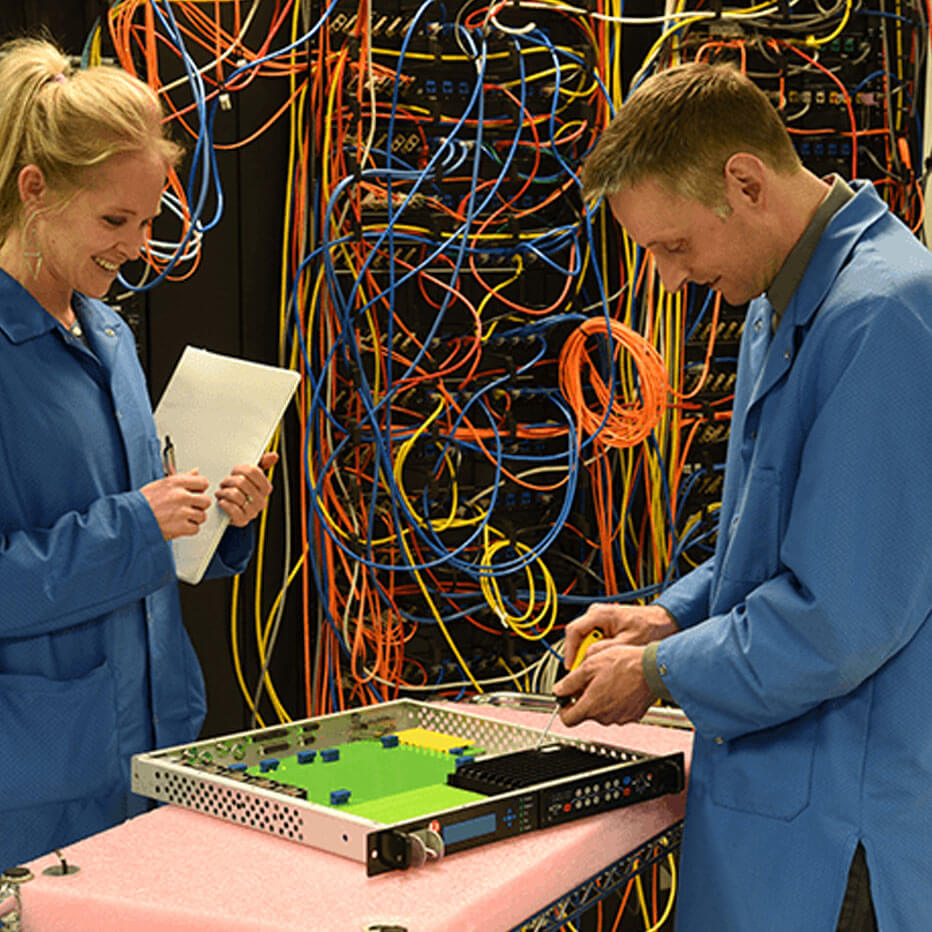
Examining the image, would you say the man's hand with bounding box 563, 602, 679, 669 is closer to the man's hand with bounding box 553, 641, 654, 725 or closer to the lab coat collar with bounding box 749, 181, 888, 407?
the man's hand with bounding box 553, 641, 654, 725

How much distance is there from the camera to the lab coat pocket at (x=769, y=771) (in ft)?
4.89

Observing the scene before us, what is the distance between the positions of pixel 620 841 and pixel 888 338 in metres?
0.72

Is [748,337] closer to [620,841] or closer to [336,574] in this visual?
[620,841]

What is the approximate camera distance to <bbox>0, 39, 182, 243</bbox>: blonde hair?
1760mm

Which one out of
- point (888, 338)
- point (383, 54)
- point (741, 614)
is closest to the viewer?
point (888, 338)

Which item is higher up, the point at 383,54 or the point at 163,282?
the point at 383,54

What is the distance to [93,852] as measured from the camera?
1.46m

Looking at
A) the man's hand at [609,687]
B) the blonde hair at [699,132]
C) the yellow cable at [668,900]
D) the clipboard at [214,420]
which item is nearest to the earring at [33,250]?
the clipboard at [214,420]

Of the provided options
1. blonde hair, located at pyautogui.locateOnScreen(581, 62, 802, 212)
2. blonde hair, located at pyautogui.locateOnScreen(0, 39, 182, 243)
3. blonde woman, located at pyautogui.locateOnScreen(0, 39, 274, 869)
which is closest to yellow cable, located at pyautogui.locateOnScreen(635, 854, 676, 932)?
blonde woman, located at pyautogui.locateOnScreen(0, 39, 274, 869)

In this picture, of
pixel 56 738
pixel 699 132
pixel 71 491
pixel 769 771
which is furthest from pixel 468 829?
pixel 699 132

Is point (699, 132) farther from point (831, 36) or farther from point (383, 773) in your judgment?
point (831, 36)

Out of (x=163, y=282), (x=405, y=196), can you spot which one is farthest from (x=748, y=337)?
(x=163, y=282)

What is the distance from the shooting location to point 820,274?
1.51 meters

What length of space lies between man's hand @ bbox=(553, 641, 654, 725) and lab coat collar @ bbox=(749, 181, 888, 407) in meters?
0.39
